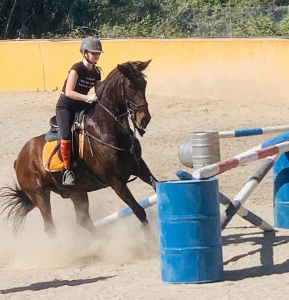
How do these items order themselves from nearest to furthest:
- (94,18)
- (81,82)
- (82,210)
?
(81,82) → (82,210) → (94,18)

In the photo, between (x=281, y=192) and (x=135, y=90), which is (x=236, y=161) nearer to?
(x=135, y=90)

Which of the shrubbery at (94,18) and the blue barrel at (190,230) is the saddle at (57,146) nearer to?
the blue barrel at (190,230)

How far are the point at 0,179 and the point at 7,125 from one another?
4359mm

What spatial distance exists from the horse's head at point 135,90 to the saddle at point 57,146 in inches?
28.7

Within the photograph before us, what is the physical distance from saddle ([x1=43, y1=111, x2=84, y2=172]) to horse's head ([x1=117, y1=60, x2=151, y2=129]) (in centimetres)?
73

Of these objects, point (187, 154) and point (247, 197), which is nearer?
point (247, 197)

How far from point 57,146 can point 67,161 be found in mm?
288

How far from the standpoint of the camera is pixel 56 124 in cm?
893

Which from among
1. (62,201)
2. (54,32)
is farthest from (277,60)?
(54,32)

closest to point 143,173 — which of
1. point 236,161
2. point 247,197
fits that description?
point 247,197

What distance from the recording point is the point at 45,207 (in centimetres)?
931

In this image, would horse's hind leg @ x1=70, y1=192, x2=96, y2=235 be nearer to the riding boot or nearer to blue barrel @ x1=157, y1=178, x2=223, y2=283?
the riding boot

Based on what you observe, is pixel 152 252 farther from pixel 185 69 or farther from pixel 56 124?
pixel 185 69

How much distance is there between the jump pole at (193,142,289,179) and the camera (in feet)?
22.3
